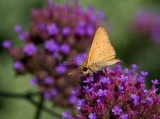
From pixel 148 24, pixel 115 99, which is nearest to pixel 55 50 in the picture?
pixel 115 99

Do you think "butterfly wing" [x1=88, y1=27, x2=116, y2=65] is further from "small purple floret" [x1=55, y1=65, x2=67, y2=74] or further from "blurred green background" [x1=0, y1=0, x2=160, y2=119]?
"blurred green background" [x1=0, y1=0, x2=160, y2=119]

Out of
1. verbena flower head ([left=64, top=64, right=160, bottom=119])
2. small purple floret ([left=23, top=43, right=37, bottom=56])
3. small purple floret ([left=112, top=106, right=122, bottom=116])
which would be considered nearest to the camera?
small purple floret ([left=112, top=106, right=122, bottom=116])

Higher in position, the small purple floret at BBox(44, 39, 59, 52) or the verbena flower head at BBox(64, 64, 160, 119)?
the small purple floret at BBox(44, 39, 59, 52)

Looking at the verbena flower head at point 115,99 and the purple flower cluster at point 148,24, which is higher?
the purple flower cluster at point 148,24

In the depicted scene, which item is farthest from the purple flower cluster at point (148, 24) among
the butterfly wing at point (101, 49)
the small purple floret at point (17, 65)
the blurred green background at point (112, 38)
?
the butterfly wing at point (101, 49)

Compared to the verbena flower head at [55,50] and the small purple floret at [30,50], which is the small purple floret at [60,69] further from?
the small purple floret at [30,50]

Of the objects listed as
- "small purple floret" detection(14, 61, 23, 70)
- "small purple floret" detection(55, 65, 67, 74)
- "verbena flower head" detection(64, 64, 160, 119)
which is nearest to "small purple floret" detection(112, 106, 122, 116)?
"verbena flower head" detection(64, 64, 160, 119)
